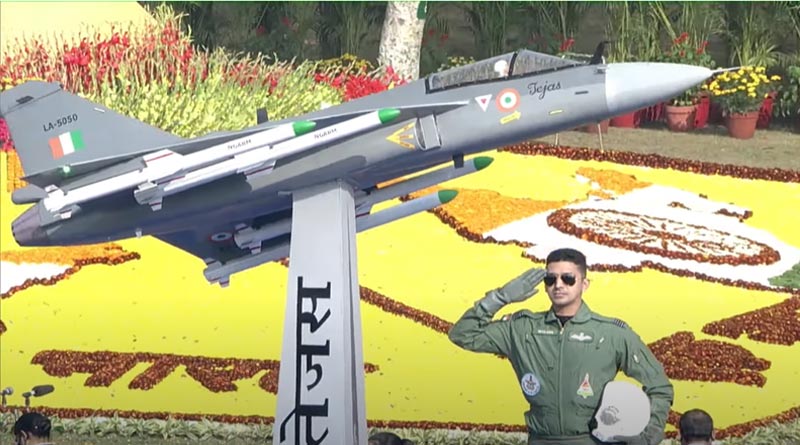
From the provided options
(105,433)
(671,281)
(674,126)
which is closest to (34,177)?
(105,433)

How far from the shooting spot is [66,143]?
12.7 meters

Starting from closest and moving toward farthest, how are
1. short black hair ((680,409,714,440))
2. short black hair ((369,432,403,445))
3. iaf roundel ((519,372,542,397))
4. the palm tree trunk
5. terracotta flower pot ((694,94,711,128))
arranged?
short black hair ((680,409,714,440)) < iaf roundel ((519,372,542,397)) < short black hair ((369,432,403,445)) < terracotta flower pot ((694,94,711,128)) < the palm tree trunk

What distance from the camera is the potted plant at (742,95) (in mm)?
17516

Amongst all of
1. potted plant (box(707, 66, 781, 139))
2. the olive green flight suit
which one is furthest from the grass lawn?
the olive green flight suit

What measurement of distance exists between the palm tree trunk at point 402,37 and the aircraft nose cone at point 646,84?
813 centimetres

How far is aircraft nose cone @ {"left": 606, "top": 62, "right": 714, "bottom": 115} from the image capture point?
→ 11.2 meters

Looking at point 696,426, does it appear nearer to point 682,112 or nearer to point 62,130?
point 62,130

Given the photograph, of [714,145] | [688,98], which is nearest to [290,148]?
[688,98]

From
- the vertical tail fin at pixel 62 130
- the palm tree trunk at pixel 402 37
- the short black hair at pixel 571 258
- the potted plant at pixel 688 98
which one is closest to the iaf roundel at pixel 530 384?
the short black hair at pixel 571 258

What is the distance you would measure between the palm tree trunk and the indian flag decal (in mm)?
7229

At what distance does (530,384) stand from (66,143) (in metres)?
5.06

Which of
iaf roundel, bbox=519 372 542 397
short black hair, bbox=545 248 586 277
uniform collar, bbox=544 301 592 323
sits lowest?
iaf roundel, bbox=519 372 542 397

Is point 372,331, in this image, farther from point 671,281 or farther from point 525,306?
point 671,281

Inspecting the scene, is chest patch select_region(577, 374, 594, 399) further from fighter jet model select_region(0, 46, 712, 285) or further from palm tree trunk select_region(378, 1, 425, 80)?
palm tree trunk select_region(378, 1, 425, 80)
